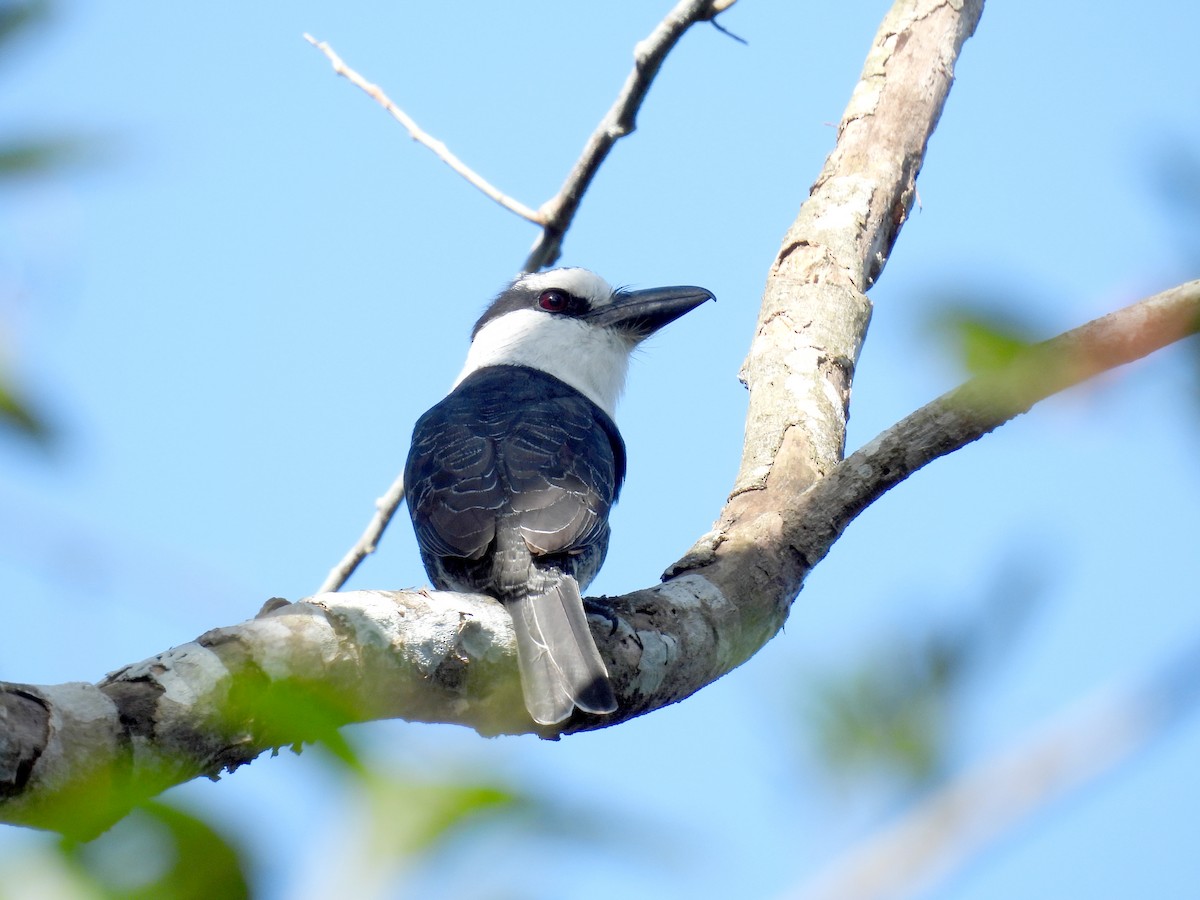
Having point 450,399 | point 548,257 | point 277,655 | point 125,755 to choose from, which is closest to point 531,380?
point 450,399

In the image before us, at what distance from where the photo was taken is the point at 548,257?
20.1 feet

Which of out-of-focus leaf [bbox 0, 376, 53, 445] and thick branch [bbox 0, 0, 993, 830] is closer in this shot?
out-of-focus leaf [bbox 0, 376, 53, 445]

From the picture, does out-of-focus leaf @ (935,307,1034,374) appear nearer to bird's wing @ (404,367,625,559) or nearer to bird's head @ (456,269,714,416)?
bird's wing @ (404,367,625,559)

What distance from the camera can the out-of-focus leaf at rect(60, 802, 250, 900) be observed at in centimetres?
87

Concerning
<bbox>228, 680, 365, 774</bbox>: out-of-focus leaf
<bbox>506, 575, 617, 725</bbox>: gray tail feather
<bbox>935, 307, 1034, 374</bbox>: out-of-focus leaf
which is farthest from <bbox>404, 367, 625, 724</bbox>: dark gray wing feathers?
<bbox>228, 680, 365, 774</bbox>: out-of-focus leaf

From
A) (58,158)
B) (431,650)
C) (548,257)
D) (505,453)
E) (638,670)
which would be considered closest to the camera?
(58,158)

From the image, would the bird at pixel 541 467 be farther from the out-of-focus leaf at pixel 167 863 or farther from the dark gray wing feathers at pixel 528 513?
the out-of-focus leaf at pixel 167 863

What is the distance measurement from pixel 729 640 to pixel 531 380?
2.00 metres

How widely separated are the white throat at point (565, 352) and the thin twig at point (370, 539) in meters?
0.93

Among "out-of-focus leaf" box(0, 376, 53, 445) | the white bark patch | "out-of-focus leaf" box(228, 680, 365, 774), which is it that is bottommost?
"out-of-focus leaf" box(228, 680, 365, 774)

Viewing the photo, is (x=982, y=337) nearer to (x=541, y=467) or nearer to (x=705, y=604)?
(x=705, y=604)

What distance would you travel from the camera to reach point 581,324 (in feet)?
21.2

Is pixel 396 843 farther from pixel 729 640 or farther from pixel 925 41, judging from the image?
pixel 925 41

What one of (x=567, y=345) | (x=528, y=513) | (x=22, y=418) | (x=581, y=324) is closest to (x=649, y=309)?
(x=581, y=324)
